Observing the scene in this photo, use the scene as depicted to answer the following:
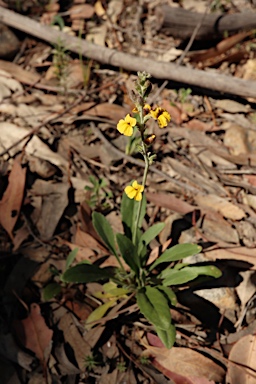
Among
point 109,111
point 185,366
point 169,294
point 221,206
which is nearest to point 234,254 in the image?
point 221,206

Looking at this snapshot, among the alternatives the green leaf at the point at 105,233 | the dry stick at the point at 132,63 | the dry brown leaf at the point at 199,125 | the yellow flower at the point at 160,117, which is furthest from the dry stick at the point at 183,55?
the yellow flower at the point at 160,117

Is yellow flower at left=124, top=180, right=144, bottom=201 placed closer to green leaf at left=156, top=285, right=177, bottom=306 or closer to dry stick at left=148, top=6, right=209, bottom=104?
green leaf at left=156, top=285, right=177, bottom=306

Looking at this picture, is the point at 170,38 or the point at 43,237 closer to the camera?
the point at 43,237

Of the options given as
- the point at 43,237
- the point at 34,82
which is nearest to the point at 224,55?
the point at 34,82

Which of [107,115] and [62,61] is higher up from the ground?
[62,61]

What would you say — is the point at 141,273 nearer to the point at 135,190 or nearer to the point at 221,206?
the point at 135,190

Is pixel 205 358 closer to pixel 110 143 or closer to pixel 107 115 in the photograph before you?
pixel 110 143
